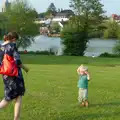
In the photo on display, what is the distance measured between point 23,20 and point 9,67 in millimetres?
74670

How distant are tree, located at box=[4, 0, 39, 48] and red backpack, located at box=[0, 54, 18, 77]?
70.9 meters

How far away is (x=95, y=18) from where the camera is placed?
3108 inches

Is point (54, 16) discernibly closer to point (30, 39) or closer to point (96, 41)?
point (96, 41)

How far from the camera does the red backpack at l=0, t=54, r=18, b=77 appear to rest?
307 inches

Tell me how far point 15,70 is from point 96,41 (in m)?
86.6

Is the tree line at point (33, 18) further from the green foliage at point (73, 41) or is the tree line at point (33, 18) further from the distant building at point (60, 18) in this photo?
the green foliage at point (73, 41)

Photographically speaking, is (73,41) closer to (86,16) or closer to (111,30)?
(86,16)

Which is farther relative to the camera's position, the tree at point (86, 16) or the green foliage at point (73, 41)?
the tree at point (86, 16)

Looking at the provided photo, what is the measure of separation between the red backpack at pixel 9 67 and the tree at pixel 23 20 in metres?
70.9

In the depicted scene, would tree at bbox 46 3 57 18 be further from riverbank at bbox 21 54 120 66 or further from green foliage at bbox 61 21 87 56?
riverbank at bbox 21 54 120 66

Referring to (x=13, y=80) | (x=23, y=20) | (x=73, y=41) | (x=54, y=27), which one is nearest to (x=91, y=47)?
(x=23, y=20)

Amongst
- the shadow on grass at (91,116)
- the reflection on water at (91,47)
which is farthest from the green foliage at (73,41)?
the shadow on grass at (91,116)

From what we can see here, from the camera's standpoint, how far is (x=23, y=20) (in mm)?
81750

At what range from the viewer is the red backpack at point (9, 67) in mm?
7793
